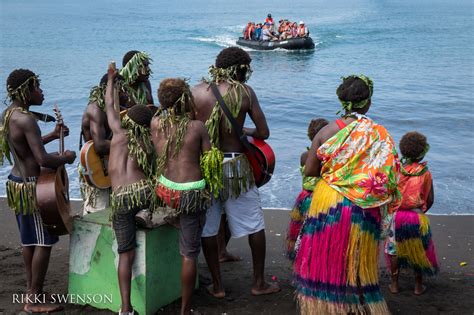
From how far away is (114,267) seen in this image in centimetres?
570

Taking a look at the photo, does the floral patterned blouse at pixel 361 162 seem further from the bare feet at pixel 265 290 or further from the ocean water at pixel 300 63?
the ocean water at pixel 300 63

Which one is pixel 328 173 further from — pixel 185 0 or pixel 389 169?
pixel 185 0

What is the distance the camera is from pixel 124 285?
5.41 metres

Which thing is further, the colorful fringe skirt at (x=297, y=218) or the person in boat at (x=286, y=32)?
the person in boat at (x=286, y=32)

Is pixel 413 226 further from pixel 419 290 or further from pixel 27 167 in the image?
pixel 27 167

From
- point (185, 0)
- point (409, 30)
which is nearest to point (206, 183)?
point (409, 30)

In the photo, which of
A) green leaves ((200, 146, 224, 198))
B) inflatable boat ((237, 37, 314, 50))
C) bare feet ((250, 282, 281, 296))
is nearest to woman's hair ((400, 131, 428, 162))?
bare feet ((250, 282, 281, 296))

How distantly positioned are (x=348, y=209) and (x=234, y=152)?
1.26 meters

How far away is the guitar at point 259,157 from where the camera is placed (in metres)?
6.02

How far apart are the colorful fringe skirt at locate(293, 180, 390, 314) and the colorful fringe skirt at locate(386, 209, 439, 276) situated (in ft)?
3.74

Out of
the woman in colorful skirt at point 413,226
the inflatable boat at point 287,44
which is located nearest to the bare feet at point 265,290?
the woman in colorful skirt at point 413,226

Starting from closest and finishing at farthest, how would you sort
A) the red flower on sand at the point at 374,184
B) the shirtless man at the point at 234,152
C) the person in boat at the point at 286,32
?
the red flower on sand at the point at 374,184 < the shirtless man at the point at 234,152 < the person in boat at the point at 286,32

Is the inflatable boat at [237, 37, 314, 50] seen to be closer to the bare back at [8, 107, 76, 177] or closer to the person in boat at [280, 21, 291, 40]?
the person in boat at [280, 21, 291, 40]

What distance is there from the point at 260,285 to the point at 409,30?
49.7m
